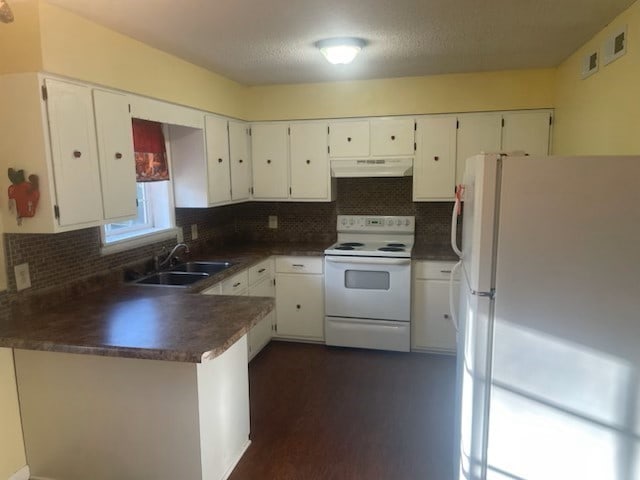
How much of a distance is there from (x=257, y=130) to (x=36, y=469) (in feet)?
9.82

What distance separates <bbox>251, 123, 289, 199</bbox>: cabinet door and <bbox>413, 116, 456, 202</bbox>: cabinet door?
1.17 meters

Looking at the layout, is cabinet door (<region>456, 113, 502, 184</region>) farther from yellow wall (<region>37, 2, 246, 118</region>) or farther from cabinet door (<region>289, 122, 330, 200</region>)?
yellow wall (<region>37, 2, 246, 118</region>)

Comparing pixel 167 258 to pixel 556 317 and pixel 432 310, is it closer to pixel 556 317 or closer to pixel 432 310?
pixel 432 310

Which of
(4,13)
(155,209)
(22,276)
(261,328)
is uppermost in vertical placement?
(4,13)

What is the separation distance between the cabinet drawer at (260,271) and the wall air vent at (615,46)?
8.93 feet

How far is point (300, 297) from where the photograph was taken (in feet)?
13.3

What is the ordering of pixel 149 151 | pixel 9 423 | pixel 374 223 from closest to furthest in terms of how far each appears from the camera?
1. pixel 9 423
2. pixel 149 151
3. pixel 374 223

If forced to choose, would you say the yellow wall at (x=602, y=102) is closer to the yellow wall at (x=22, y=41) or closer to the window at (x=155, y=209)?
the yellow wall at (x=22, y=41)

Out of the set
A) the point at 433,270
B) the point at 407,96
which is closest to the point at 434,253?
the point at 433,270

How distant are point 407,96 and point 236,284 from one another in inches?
82.6

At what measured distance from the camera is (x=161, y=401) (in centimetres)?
208

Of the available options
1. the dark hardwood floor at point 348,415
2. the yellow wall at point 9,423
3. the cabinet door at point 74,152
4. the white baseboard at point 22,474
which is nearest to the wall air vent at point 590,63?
the dark hardwood floor at point 348,415

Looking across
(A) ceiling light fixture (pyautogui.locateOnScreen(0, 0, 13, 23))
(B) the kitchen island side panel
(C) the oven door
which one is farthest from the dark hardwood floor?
(A) ceiling light fixture (pyautogui.locateOnScreen(0, 0, 13, 23))

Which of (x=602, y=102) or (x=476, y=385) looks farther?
(x=602, y=102)
